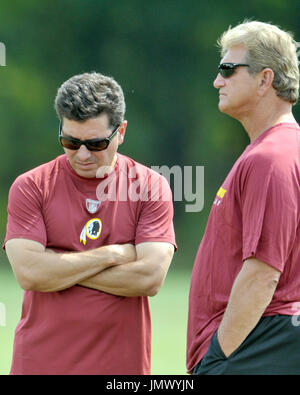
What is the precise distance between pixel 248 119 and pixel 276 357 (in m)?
0.86

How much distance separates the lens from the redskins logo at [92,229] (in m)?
2.94

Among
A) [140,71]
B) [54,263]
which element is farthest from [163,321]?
[140,71]

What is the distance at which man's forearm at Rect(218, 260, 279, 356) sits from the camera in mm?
2410

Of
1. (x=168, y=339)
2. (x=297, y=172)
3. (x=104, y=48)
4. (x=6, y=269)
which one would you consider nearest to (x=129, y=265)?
(x=297, y=172)

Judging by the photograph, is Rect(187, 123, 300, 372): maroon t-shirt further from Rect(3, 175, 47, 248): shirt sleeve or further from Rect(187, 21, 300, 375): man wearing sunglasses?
Rect(3, 175, 47, 248): shirt sleeve

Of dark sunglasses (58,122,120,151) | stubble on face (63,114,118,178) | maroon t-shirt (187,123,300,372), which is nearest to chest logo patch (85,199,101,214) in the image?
stubble on face (63,114,118,178)

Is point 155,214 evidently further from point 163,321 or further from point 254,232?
point 163,321

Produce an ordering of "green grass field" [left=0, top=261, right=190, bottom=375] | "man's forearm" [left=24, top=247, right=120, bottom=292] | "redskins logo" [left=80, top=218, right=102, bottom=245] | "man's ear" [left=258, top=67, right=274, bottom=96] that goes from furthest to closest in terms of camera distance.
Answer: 1. "green grass field" [left=0, top=261, right=190, bottom=375]
2. "redskins logo" [left=80, top=218, right=102, bottom=245]
3. "man's forearm" [left=24, top=247, right=120, bottom=292]
4. "man's ear" [left=258, top=67, right=274, bottom=96]

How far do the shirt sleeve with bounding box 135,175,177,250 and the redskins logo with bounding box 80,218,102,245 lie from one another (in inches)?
6.2

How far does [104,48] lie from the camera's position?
13734mm

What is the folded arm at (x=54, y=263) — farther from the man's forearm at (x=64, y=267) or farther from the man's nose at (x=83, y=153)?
the man's nose at (x=83, y=153)

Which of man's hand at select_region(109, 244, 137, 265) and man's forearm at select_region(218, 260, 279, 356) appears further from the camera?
man's hand at select_region(109, 244, 137, 265)

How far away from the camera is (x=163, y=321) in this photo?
317 inches

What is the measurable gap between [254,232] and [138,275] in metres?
0.64
